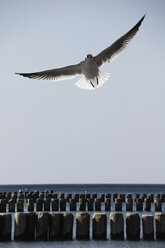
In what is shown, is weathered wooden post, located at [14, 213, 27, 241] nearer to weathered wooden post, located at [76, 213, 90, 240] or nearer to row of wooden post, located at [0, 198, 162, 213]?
weathered wooden post, located at [76, 213, 90, 240]

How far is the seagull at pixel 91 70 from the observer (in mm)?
11414

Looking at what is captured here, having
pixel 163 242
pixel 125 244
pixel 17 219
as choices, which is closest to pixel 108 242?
pixel 125 244

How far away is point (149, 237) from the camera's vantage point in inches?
535

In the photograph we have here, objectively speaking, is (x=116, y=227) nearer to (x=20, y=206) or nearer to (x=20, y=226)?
(x=20, y=226)

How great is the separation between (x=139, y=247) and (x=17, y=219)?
3.31 metres

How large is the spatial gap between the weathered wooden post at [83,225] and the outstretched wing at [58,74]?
369 centimetres

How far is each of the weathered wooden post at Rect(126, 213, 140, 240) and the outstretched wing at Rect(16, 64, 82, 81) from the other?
406 cm

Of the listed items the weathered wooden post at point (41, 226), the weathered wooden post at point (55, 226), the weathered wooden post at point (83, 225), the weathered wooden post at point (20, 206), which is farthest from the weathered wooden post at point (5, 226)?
the weathered wooden post at point (20, 206)

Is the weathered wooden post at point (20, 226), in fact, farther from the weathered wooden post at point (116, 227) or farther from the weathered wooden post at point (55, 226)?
the weathered wooden post at point (116, 227)

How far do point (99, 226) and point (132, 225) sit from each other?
0.89 meters

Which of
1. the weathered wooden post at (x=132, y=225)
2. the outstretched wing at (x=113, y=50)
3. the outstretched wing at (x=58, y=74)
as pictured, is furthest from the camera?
the weathered wooden post at (x=132, y=225)

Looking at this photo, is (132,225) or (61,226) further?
(132,225)

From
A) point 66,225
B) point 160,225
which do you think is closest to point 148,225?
point 160,225

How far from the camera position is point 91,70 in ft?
37.2
